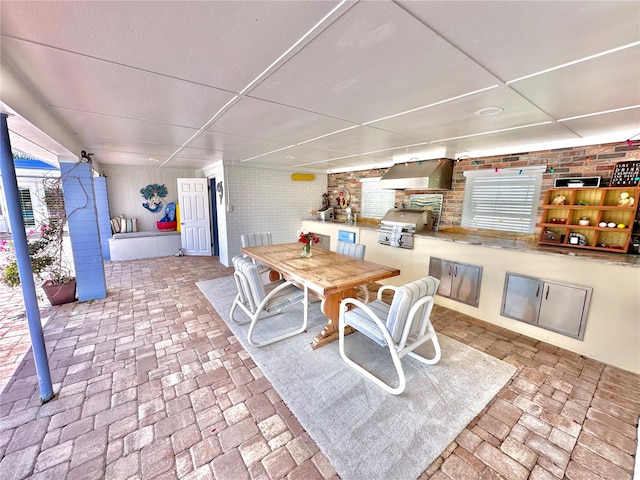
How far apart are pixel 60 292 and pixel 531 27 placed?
205 inches

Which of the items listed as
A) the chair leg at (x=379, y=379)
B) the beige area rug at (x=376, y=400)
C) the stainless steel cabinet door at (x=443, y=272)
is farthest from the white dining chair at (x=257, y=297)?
the stainless steel cabinet door at (x=443, y=272)

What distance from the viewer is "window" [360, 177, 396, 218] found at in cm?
512

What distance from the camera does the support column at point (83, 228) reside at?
3.28 metres

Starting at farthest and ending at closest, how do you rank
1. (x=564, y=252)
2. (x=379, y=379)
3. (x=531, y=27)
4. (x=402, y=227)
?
(x=402, y=227)
(x=564, y=252)
(x=379, y=379)
(x=531, y=27)

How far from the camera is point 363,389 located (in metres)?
1.99

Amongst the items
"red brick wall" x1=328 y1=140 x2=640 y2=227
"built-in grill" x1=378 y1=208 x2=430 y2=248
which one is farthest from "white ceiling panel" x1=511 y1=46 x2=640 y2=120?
"built-in grill" x1=378 y1=208 x2=430 y2=248

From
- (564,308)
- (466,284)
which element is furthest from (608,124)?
(466,284)

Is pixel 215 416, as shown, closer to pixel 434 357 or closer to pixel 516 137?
pixel 434 357

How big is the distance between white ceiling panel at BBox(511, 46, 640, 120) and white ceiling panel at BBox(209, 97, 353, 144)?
1.41m

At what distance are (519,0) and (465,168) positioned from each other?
3400mm

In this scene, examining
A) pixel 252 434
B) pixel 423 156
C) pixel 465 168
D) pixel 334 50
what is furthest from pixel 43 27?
pixel 465 168

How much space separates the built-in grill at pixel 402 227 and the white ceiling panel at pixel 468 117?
147 cm

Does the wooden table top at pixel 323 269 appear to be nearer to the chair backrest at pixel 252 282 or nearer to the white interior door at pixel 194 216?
the chair backrest at pixel 252 282

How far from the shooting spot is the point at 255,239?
14.0 ft
